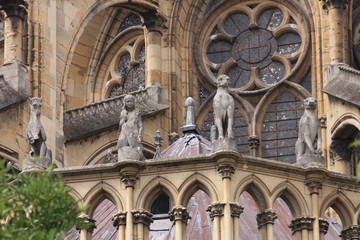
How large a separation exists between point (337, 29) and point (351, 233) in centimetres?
775

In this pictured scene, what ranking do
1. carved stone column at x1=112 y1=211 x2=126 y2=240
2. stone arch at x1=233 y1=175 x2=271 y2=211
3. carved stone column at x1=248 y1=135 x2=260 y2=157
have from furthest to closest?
1. carved stone column at x1=248 y1=135 x2=260 y2=157
2. carved stone column at x1=112 y1=211 x2=126 y2=240
3. stone arch at x1=233 y1=175 x2=271 y2=211

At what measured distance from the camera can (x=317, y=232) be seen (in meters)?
37.3

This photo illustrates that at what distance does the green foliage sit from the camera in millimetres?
27844

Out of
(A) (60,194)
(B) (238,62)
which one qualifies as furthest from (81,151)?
(A) (60,194)

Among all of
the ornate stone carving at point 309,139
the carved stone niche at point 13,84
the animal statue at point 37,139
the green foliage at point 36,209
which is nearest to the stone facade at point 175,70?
the carved stone niche at point 13,84

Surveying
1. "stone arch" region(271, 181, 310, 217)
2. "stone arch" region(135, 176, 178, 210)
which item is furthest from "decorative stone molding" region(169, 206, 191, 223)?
"stone arch" region(271, 181, 310, 217)

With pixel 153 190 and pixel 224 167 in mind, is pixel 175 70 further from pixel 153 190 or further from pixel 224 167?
pixel 224 167

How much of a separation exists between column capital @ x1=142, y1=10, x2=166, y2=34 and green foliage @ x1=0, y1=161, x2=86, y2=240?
59.4 ft

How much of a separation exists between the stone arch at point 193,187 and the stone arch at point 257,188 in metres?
0.41

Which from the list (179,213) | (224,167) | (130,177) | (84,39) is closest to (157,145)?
(130,177)

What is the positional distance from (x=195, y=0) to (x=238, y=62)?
1.53m

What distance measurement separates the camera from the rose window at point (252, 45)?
1827 inches

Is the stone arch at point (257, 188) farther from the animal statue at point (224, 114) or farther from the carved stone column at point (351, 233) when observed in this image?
the carved stone column at point (351, 233)

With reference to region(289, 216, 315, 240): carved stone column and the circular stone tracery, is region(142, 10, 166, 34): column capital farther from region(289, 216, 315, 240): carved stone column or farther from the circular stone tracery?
region(289, 216, 315, 240): carved stone column
